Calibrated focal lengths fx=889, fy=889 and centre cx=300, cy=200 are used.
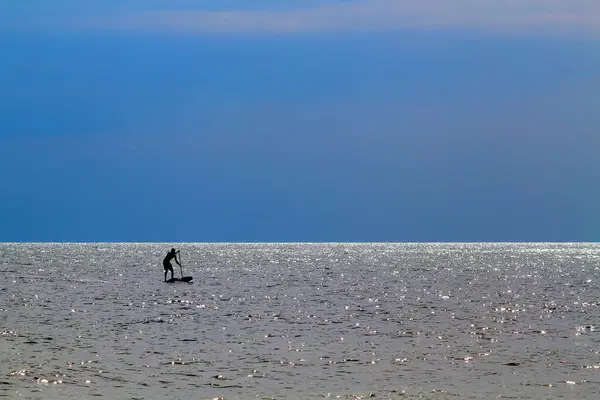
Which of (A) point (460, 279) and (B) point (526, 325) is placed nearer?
(B) point (526, 325)

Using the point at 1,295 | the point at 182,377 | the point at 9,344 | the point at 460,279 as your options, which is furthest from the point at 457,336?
the point at 460,279

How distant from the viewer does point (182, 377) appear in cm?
2844

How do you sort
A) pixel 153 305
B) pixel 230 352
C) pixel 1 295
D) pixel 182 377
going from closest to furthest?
pixel 182 377
pixel 230 352
pixel 153 305
pixel 1 295

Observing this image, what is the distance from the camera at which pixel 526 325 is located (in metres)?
46.7

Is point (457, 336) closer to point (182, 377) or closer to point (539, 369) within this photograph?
point (539, 369)

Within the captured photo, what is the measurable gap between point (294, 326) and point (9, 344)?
1465cm

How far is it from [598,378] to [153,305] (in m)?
33.2

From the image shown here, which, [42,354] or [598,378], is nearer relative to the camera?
[598,378]

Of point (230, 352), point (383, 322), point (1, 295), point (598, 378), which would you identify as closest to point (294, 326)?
point (383, 322)

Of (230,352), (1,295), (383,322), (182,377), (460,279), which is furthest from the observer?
(460,279)

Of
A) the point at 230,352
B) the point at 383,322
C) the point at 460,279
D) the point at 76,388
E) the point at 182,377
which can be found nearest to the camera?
the point at 76,388

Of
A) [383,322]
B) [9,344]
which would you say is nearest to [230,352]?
[9,344]

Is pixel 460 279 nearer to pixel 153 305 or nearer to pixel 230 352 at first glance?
pixel 153 305

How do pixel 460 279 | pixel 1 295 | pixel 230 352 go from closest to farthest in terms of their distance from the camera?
1. pixel 230 352
2. pixel 1 295
3. pixel 460 279
